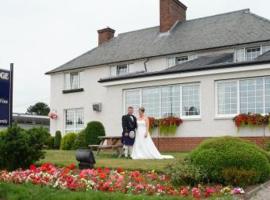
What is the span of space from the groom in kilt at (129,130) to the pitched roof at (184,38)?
944cm

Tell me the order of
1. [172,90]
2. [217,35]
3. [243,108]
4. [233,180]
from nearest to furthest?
1. [233,180]
2. [243,108]
3. [172,90]
4. [217,35]

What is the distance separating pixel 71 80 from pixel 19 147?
2073 centimetres

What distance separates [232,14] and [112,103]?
33.5 ft

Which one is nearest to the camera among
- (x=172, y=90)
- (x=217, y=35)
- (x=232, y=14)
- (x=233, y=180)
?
(x=233, y=180)

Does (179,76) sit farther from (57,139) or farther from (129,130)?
(57,139)

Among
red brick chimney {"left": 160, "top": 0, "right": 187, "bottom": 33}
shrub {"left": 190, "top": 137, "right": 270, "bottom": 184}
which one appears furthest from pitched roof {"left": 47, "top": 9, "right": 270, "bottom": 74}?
shrub {"left": 190, "top": 137, "right": 270, "bottom": 184}

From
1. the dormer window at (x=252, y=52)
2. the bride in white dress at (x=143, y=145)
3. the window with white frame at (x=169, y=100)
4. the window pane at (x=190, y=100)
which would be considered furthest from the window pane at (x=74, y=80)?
the bride in white dress at (x=143, y=145)

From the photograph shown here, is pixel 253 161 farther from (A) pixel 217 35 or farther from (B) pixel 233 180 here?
(A) pixel 217 35

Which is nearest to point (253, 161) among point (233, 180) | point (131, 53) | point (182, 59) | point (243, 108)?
point (233, 180)

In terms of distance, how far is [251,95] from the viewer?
20.2 m

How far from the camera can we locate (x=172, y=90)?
2236cm

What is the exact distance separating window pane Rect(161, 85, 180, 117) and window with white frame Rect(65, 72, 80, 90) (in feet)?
37.2

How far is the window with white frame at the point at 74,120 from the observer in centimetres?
3159

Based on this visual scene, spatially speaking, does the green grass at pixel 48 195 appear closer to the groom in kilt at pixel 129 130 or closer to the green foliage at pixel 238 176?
the green foliage at pixel 238 176
